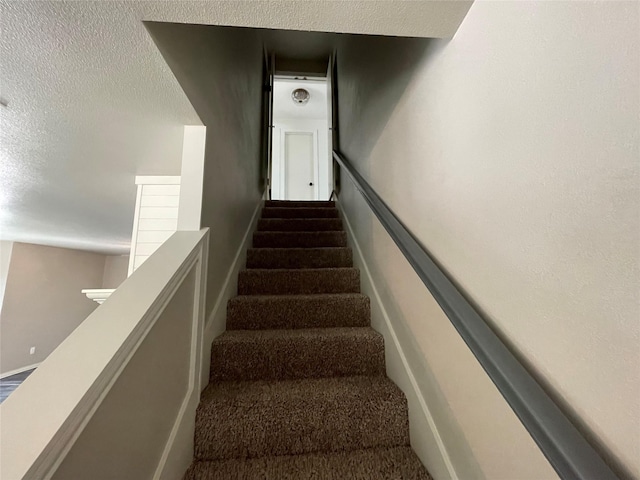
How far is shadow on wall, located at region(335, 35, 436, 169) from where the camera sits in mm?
1137

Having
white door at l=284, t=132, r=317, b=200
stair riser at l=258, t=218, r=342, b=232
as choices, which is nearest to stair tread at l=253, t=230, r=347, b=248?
stair riser at l=258, t=218, r=342, b=232

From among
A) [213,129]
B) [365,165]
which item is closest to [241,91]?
[213,129]

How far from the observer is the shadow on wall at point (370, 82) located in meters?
1.14

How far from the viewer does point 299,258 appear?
2064 mm

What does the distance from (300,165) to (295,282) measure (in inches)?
143

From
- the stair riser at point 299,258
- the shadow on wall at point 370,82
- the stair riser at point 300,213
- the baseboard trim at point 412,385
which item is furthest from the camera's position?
the stair riser at point 300,213

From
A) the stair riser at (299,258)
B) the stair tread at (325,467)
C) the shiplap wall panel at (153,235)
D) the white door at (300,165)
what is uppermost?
the white door at (300,165)

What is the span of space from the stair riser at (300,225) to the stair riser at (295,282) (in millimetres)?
794

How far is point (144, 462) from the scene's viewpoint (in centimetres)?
73

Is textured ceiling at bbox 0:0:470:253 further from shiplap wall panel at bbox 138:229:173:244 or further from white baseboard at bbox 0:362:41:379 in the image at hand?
white baseboard at bbox 0:362:41:379

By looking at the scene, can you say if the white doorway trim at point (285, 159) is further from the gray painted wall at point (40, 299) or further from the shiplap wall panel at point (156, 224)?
the gray painted wall at point (40, 299)

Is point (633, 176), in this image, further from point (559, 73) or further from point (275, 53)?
point (275, 53)

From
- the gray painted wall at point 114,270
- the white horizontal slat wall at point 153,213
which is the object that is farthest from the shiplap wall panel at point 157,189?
the gray painted wall at point 114,270

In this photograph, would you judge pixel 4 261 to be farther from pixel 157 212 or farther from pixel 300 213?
pixel 300 213
